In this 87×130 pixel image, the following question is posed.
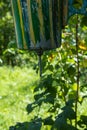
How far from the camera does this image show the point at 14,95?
6000 millimetres

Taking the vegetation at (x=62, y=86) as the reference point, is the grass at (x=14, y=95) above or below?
below

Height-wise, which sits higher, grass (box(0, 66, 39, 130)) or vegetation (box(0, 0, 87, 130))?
vegetation (box(0, 0, 87, 130))

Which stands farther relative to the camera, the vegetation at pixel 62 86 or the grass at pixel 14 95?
the grass at pixel 14 95

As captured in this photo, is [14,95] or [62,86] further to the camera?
[14,95]

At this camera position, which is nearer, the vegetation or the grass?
the vegetation

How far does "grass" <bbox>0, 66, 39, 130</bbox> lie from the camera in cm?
449

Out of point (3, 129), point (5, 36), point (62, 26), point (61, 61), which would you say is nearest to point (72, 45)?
point (61, 61)

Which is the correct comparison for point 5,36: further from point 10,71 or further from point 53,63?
point 53,63

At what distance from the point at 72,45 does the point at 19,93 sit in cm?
387

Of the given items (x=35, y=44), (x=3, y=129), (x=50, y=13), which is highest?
(x=50, y=13)

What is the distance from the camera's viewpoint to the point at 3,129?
158 inches

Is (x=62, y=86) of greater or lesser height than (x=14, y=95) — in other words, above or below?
above

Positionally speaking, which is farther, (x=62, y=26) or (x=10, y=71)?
(x=10, y=71)

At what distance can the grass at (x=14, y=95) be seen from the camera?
4489 millimetres
